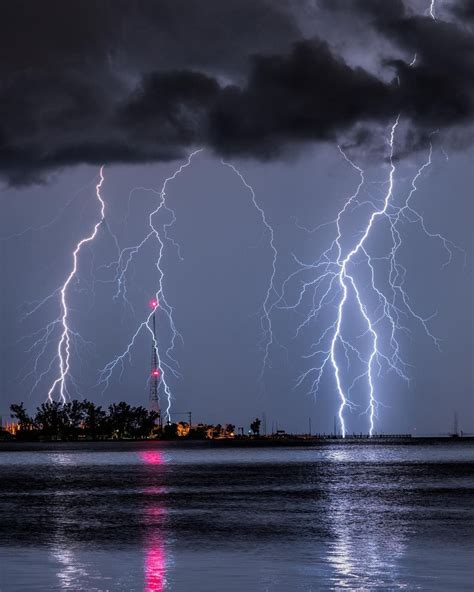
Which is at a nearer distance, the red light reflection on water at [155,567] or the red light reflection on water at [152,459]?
the red light reflection on water at [155,567]

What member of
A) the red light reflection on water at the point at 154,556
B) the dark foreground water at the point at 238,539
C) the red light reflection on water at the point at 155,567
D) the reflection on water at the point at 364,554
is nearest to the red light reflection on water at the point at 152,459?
the dark foreground water at the point at 238,539

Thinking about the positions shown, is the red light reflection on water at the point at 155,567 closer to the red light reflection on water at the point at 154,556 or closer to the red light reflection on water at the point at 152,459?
the red light reflection on water at the point at 154,556

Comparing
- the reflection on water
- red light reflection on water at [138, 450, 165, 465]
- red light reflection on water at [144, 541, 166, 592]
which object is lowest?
red light reflection on water at [144, 541, 166, 592]

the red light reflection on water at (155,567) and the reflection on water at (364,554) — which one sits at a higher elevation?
the reflection on water at (364,554)

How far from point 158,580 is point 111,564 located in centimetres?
282

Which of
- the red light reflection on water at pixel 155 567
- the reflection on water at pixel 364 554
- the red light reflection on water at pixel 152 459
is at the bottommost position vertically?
the red light reflection on water at pixel 155 567

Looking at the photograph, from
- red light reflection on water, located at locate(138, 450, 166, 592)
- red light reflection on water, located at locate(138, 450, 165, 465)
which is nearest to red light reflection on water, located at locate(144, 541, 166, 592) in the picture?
red light reflection on water, located at locate(138, 450, 166, 592)

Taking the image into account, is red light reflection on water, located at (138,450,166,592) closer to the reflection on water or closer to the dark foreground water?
the dark foreground water

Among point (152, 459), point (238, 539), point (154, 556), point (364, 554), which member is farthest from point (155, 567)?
point (152, 459)

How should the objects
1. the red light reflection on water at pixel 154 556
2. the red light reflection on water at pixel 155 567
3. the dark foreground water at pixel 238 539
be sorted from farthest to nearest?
the dark foreground water at pixel 238 539
the red light reflection on water at pixel 154 556
the red light reflection on water at pixel 155 567

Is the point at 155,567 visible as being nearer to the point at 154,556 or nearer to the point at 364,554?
the point at 154,556

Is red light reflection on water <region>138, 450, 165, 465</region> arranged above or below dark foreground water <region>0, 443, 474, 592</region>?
above

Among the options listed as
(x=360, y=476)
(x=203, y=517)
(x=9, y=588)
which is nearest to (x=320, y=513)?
(x=203, y=517)

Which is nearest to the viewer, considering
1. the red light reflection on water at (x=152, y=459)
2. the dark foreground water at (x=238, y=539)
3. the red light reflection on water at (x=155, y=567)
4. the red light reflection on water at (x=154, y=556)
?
the red light reflection on water at (x=155, y=567)
